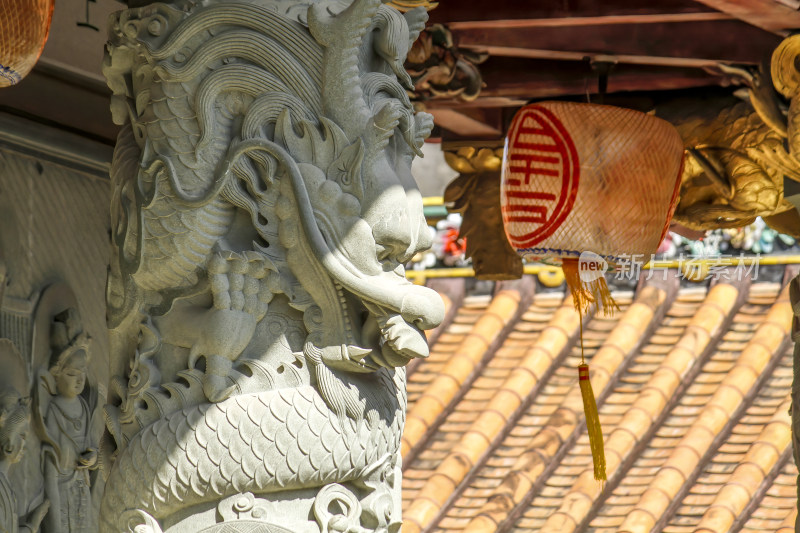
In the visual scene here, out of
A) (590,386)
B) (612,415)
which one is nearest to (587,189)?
(590,386)

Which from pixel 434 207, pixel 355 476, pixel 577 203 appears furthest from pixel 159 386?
pixel 434 207

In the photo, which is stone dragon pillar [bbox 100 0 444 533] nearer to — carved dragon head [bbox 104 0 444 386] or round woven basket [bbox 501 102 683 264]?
carved dragon head [bbox 104 0 444 386]

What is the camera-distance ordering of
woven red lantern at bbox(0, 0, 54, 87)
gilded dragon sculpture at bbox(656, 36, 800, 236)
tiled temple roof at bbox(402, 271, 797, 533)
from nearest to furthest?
woven red lantern at bbox(0, 0, 54, 87), gilded dragon sculpture at bbox(656, 36, 800, 236), tiled temple roof at bbox(402, 271, 797, 533)

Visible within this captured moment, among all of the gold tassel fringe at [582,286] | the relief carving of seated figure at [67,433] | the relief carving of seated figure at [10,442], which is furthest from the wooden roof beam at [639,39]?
the relief carving of seated figure at [10,442]

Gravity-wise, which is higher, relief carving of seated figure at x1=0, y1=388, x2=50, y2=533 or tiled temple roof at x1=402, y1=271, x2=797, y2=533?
relief carving of seated figure at x1=0, y1=388, x2=50, y2=533

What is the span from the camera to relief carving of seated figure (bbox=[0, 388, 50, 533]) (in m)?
3.15

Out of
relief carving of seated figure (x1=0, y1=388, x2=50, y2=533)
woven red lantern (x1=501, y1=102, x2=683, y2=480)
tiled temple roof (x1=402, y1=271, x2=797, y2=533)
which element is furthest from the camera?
tiled temple roof (x1=402, y1=271, x2=797, y2=533)

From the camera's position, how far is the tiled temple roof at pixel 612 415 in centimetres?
625

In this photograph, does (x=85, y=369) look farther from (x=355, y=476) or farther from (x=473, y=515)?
(x=473, y=515)

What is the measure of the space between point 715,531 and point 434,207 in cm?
231

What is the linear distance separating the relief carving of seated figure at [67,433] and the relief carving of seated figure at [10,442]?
0.43 feet

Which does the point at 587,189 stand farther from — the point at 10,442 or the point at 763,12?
the point at 10,442

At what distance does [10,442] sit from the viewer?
315cm

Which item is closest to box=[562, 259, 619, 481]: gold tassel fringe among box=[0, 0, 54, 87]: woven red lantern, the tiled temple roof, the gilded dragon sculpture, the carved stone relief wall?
the gilded dragon sculpture
